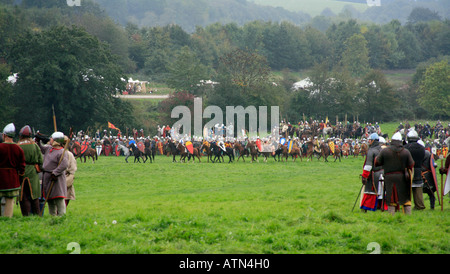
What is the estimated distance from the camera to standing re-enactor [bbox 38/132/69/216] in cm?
1063

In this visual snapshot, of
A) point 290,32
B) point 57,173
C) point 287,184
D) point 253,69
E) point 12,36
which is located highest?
point 290,32

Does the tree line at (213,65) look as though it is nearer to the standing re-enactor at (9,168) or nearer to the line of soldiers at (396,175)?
the standing re-enactor at (9,168)

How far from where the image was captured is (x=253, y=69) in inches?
2511

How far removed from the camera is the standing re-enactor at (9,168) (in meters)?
9.86

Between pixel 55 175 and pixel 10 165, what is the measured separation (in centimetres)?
93

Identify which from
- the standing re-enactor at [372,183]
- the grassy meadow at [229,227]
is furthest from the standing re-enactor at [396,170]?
the standing re-enactor at [372,183]

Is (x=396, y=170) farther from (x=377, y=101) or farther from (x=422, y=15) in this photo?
(x=422, y=15)

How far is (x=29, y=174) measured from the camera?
34.5ft

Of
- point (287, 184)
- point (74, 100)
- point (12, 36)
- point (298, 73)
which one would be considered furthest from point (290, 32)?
point (287, 184)

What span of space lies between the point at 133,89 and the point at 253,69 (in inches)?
821

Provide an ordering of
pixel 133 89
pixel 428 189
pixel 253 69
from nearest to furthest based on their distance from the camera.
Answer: pixel 428 189 → pixel 253 69 → pixel 133 89

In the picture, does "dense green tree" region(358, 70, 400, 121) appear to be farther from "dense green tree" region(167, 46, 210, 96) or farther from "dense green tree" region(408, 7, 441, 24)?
"dense green tree" region(408, 7, 441, 24)
